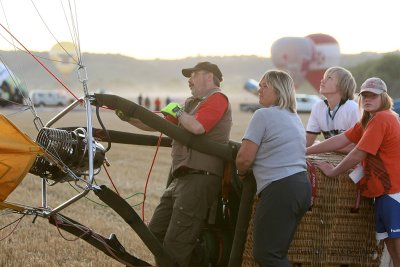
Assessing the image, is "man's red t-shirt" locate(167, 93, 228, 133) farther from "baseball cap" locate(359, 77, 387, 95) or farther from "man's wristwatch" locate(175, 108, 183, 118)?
"baseball cap" locate(359, 77, 387, 95)

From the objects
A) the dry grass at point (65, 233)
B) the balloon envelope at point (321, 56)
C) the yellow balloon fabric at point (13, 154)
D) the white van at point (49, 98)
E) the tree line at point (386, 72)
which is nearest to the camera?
the yellow balloon fabric at point (13, 154)

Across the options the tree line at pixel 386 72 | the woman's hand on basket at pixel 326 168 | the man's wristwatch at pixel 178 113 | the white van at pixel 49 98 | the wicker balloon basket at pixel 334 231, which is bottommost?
the white van at pixel 49 98

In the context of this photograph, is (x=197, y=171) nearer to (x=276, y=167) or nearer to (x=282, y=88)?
(x=276, y=167)

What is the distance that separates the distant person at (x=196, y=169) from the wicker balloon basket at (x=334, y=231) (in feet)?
1.05

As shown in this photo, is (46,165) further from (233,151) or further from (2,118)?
(233,151)

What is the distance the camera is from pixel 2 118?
3621mm

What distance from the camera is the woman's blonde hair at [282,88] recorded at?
3906 millimetres

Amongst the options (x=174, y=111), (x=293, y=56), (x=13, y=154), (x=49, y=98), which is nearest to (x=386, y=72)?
(x=293, y=56)

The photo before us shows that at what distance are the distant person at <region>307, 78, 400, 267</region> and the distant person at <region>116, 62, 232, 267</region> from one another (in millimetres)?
624

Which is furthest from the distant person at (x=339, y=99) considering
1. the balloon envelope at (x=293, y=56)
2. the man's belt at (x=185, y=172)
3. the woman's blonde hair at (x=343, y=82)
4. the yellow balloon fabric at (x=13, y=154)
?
the balloon envelope at (x=293, y=56)

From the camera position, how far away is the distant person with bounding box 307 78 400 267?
4051mm

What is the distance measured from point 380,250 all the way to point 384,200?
0.37 m

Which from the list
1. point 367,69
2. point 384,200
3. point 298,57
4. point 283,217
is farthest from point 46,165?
point 367,69

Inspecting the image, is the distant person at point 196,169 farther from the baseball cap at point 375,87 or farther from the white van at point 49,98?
the white van at point 49,98
